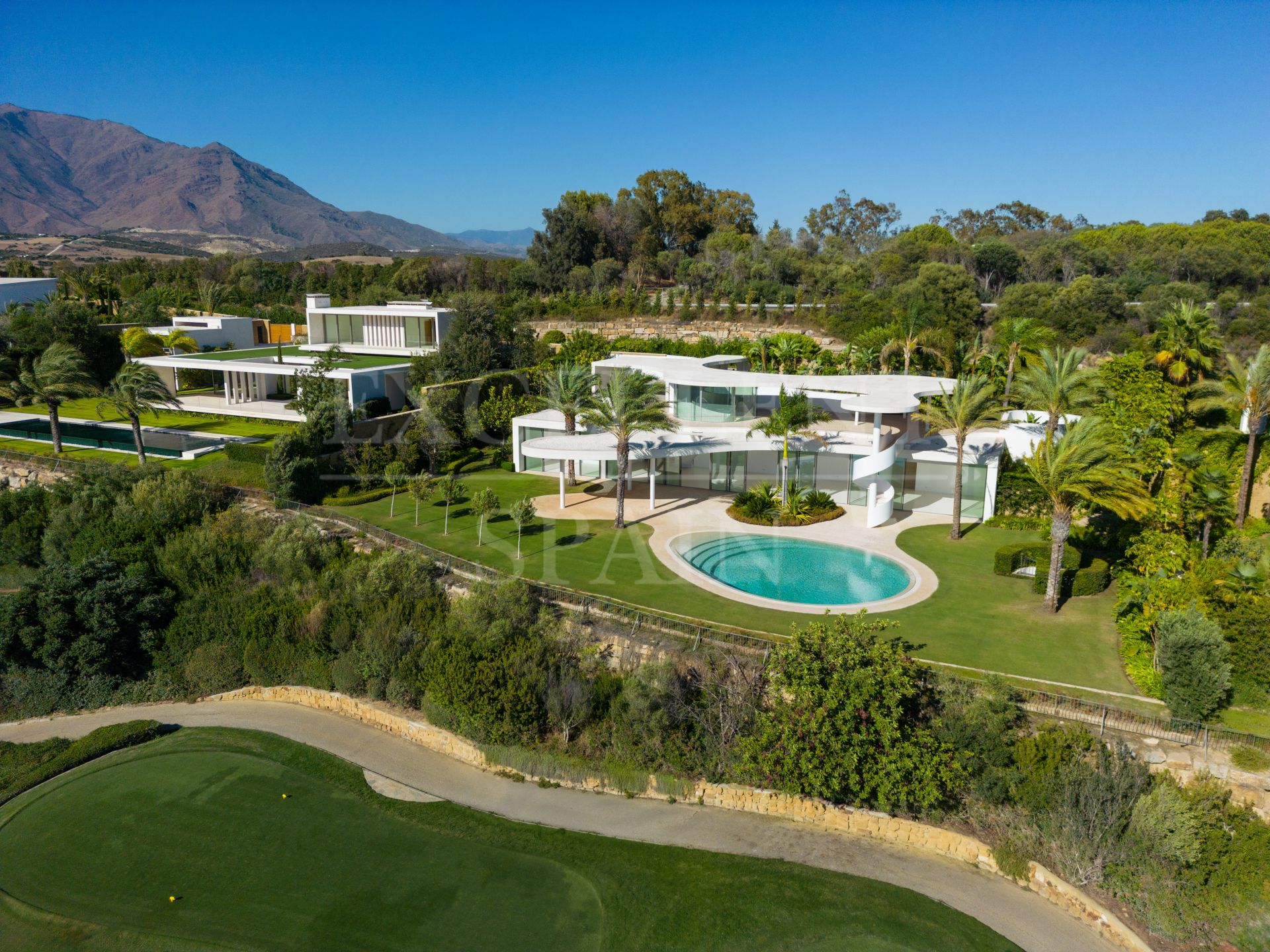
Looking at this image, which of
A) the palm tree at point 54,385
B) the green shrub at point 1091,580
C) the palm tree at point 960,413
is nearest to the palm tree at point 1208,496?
the green shrub at point 1091,580

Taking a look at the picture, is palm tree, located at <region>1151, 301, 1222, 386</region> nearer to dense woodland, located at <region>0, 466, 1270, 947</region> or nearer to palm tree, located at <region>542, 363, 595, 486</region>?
dense woodland, located at <region>0, 466, 1270, 947</region>

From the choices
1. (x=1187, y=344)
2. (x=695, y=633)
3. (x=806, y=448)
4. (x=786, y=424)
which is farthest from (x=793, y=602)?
(x=1187, y=344)

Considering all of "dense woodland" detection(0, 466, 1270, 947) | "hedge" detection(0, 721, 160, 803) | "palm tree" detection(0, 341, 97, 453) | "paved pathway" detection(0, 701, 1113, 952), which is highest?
"palm tree" detection(0, 341, 97, 453)

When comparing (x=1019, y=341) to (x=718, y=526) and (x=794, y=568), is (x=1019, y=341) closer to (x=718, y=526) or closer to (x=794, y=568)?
(x=718, y=526)

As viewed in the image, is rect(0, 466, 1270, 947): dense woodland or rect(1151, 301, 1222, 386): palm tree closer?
rect(0, 466, 1270, 947): dense woodland

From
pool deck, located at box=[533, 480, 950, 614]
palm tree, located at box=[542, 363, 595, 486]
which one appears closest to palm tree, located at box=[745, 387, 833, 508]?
pool deck, located at box=[533, 480, 950, 614]

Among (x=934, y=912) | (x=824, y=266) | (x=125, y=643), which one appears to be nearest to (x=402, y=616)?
(x=125, y=643)

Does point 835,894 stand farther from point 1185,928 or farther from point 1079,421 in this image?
point 1079,421
